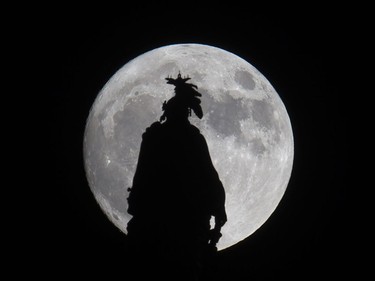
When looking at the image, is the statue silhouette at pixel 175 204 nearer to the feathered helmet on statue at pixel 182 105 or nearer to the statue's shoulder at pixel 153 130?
the statue's shoulder at pixel 153 130

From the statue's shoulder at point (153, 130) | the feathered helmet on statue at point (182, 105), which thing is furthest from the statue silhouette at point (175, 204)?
the feathered helmet on statue at point (182, 105)

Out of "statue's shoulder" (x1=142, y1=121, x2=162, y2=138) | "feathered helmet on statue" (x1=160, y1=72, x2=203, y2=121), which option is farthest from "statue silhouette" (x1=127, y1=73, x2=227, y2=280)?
"feathered helmet on statue" (x1=160, y1=72, x2=203, y2=121)

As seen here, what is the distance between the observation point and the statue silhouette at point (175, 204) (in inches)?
217

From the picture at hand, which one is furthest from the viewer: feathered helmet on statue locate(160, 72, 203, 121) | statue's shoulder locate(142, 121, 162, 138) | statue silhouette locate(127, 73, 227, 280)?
feathered helmet on statue locate(160, 72, 203, 121)

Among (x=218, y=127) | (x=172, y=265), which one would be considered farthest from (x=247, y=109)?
(x=172, y=265)

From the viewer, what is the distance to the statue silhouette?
5508 millimetres

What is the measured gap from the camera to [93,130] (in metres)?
7.96

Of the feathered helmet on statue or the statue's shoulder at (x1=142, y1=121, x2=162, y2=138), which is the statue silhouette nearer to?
the statue's shoulder at (x1=142, y1=121, x2=162, y2=138)

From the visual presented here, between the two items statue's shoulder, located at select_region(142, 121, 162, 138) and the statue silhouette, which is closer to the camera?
the statue silhouette

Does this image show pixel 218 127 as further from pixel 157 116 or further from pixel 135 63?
pixel 135 63

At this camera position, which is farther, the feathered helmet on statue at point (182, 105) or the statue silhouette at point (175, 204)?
the feathered helmet on statue at point (182, 105)

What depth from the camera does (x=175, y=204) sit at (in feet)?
18.5

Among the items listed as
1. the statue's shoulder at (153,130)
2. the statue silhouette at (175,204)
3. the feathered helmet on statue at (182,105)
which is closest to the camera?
the statue silhouette at (175,204)

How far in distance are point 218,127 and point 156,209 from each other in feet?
6.76
